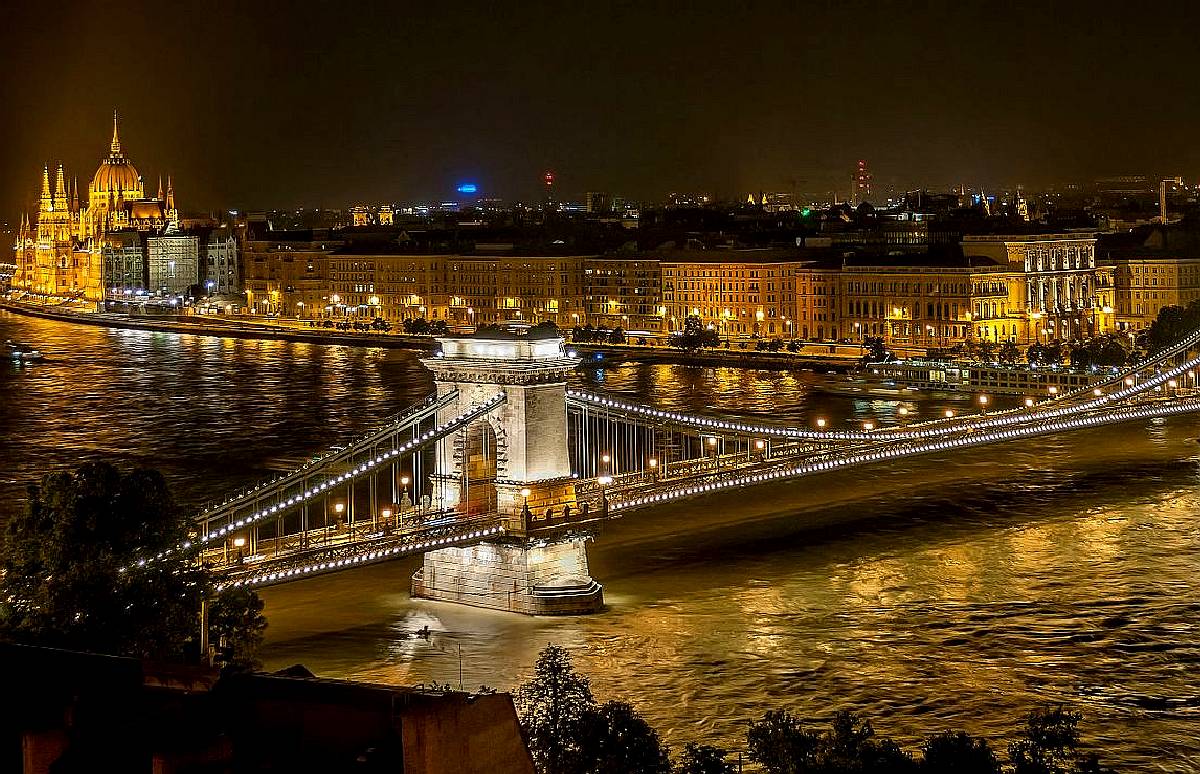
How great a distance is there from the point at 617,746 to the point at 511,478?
889 cm

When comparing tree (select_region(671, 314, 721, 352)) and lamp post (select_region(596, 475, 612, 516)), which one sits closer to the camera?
lamp post (select_region(596, 475, 612, 516))

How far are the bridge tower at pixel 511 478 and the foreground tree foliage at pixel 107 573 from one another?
335cm

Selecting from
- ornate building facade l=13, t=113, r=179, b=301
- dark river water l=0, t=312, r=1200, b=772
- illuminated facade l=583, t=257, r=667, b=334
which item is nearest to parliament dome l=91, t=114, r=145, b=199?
ornate building facade l=13, t=113, r=179, b=301

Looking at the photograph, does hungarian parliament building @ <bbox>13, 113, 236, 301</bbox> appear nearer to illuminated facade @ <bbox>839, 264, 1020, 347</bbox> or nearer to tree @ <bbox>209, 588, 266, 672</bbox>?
illuminated facade @ <bbox>839, 264, 1020, 347</bbox>

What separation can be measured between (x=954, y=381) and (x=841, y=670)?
90.8 ft

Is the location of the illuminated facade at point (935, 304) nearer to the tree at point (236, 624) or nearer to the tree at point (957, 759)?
the tree at point (236, 624)

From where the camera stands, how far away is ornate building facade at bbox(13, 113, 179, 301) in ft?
309

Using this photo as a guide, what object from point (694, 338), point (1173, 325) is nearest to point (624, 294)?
point (694, 338)

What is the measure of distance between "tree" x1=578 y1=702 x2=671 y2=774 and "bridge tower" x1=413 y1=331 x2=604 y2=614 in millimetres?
7431

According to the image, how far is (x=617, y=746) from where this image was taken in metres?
8.91

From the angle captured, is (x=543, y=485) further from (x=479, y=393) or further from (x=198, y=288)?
(x=198, y=288)

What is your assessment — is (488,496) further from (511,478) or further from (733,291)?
(733,291)

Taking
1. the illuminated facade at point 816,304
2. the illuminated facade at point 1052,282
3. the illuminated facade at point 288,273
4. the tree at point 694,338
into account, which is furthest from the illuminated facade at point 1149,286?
the illuminated facade at point 288,273

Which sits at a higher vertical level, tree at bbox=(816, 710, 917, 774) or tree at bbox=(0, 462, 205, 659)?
tree at bbox=(0, 462, 205, 659)
